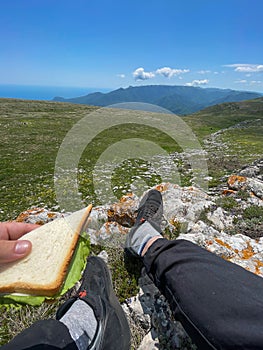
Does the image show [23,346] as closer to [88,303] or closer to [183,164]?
[88,303]

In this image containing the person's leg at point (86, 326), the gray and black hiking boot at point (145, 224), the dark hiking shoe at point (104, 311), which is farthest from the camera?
the gray and black hiking boot at point (145, 224)

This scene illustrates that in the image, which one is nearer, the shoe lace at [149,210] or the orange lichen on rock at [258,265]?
the orange lichen on rock at [258,265]

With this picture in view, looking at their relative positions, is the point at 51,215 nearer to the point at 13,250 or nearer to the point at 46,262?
the point at 13,250

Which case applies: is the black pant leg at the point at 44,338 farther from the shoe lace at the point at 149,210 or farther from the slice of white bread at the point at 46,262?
the shoe lace at the point at 149,210

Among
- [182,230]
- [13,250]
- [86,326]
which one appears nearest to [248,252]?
[182,230]

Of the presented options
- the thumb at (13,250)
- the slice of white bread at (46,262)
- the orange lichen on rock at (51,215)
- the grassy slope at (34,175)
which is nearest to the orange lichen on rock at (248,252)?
the grassy slope at (34,175)

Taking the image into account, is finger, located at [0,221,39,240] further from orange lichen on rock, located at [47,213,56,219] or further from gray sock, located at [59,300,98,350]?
orange lichen on rock, located at [47,213,56,219]
